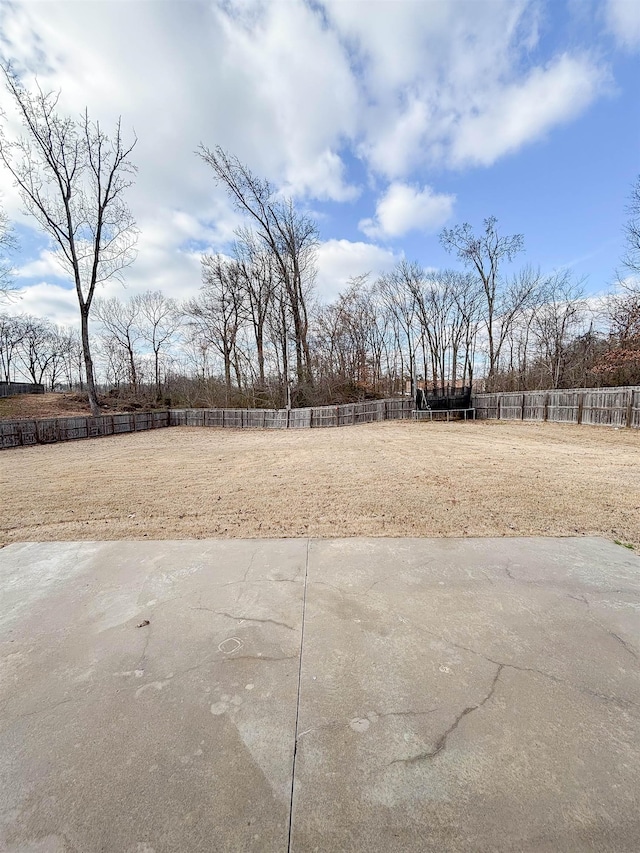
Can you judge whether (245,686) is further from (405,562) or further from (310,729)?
(405,562)

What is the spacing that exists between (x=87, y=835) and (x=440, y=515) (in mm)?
3445

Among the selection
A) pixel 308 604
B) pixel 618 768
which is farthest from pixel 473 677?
pixel 308 604

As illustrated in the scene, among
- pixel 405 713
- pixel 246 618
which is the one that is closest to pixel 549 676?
pixel 405 713

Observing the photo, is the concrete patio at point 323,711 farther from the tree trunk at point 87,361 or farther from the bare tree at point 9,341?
the bare tree at point 9,341

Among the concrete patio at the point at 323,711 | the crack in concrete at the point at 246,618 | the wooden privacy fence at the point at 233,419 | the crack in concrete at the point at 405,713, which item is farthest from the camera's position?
the wooden privacy fence at the point at 233,419

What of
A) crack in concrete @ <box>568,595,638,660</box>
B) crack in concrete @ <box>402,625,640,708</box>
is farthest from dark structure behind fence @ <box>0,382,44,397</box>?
crack in concrete @ <box>568,595,638,660</box>

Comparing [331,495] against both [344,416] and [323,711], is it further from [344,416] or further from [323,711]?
[344,416]

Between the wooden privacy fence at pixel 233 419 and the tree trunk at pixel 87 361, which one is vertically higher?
the tree trunk at pixel 87 361

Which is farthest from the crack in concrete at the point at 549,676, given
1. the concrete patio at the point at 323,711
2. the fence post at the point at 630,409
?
the fence post at the point at 630,409

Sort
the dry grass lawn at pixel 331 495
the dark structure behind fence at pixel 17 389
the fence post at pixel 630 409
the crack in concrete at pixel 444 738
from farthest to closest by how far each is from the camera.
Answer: the dark structure behind fence at pixel 17 389
the fence post at pixel 630 409
the dry grass lawn at pixel 331 495
the crack in concrete at pixel 444 738

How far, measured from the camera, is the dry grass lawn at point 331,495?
11.7ft

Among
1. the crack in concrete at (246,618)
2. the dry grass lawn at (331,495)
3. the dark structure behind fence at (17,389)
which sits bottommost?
the dry grass lawn at (331,495)

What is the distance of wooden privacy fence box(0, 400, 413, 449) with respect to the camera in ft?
46.0

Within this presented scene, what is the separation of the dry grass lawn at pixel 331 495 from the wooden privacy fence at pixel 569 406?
411cm
